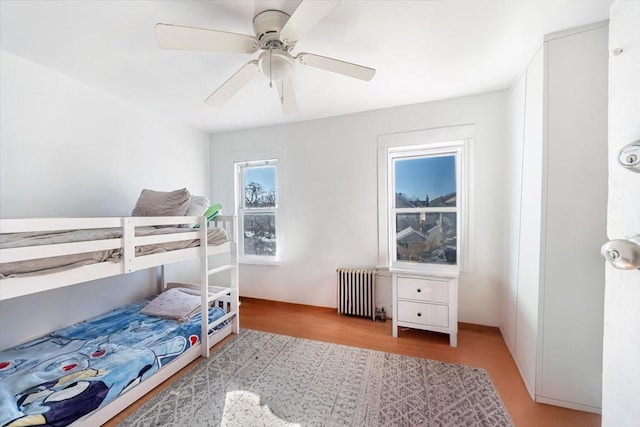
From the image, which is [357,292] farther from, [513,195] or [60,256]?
[60,256]

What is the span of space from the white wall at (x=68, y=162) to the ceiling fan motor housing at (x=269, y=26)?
1957 mm

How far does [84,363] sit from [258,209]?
221 centimetres

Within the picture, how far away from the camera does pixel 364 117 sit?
2.81m

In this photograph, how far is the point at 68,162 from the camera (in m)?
2.08

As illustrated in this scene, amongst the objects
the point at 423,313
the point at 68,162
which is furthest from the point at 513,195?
the point at 68,162

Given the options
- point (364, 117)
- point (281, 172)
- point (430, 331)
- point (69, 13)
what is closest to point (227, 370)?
point (430, 331)

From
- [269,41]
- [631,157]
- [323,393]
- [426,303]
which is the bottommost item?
[323,393]

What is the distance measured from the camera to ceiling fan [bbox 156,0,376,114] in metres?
1.11

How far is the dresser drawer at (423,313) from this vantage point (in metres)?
2.24

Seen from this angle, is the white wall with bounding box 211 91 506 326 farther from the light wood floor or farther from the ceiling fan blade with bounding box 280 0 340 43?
the ceiling fan blade with bounding box 280 0 340 43

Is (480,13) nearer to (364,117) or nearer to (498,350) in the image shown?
(364,117)

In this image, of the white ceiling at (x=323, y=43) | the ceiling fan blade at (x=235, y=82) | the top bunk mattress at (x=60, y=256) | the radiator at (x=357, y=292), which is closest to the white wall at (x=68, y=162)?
the white ceiling at (x=323, y=43)

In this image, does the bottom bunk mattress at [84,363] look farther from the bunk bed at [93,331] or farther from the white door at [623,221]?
the white door at [623,221]

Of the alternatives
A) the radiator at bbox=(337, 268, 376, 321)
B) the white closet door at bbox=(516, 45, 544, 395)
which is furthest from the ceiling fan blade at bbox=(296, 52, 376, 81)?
the radiator at bbox=(337, 268, 376, 321)
